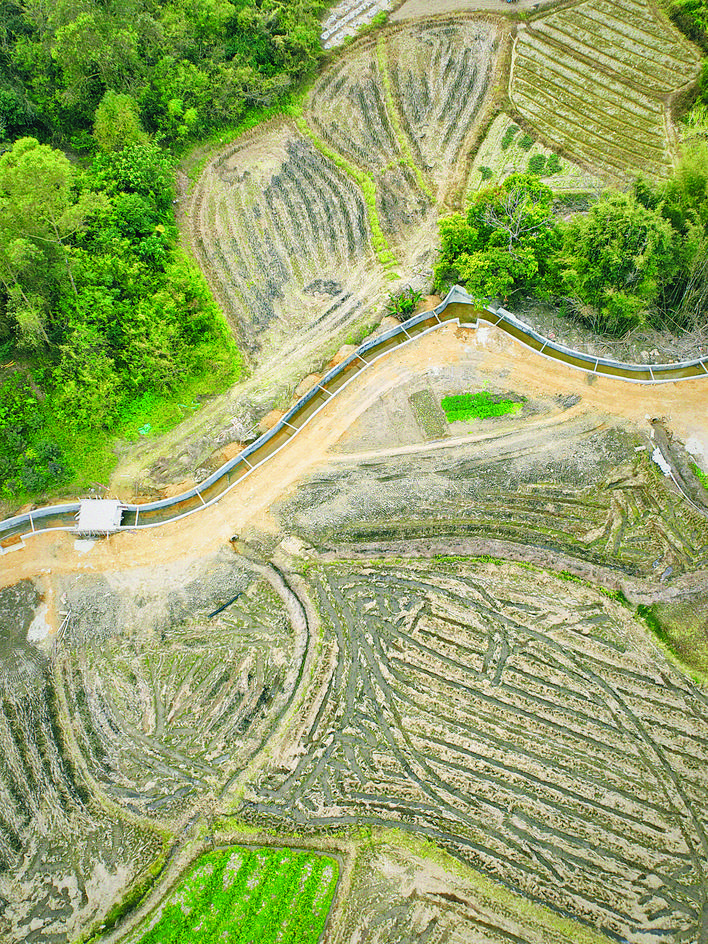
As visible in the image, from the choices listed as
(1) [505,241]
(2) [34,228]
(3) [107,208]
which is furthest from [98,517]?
(1) [505,241]

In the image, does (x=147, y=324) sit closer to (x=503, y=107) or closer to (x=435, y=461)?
(x=435, y=461)

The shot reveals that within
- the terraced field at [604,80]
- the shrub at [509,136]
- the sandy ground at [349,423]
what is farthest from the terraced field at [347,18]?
the sandy ground at [349,423]

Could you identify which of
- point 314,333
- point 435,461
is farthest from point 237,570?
point 314,333

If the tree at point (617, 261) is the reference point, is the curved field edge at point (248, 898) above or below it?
below

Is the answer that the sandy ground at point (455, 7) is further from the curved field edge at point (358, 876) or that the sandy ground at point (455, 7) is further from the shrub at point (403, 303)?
the curved field edge at point (358, 876)

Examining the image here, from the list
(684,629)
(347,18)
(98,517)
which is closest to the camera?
(684,629)

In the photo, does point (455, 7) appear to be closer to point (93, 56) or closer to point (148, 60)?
point (148, 60)
